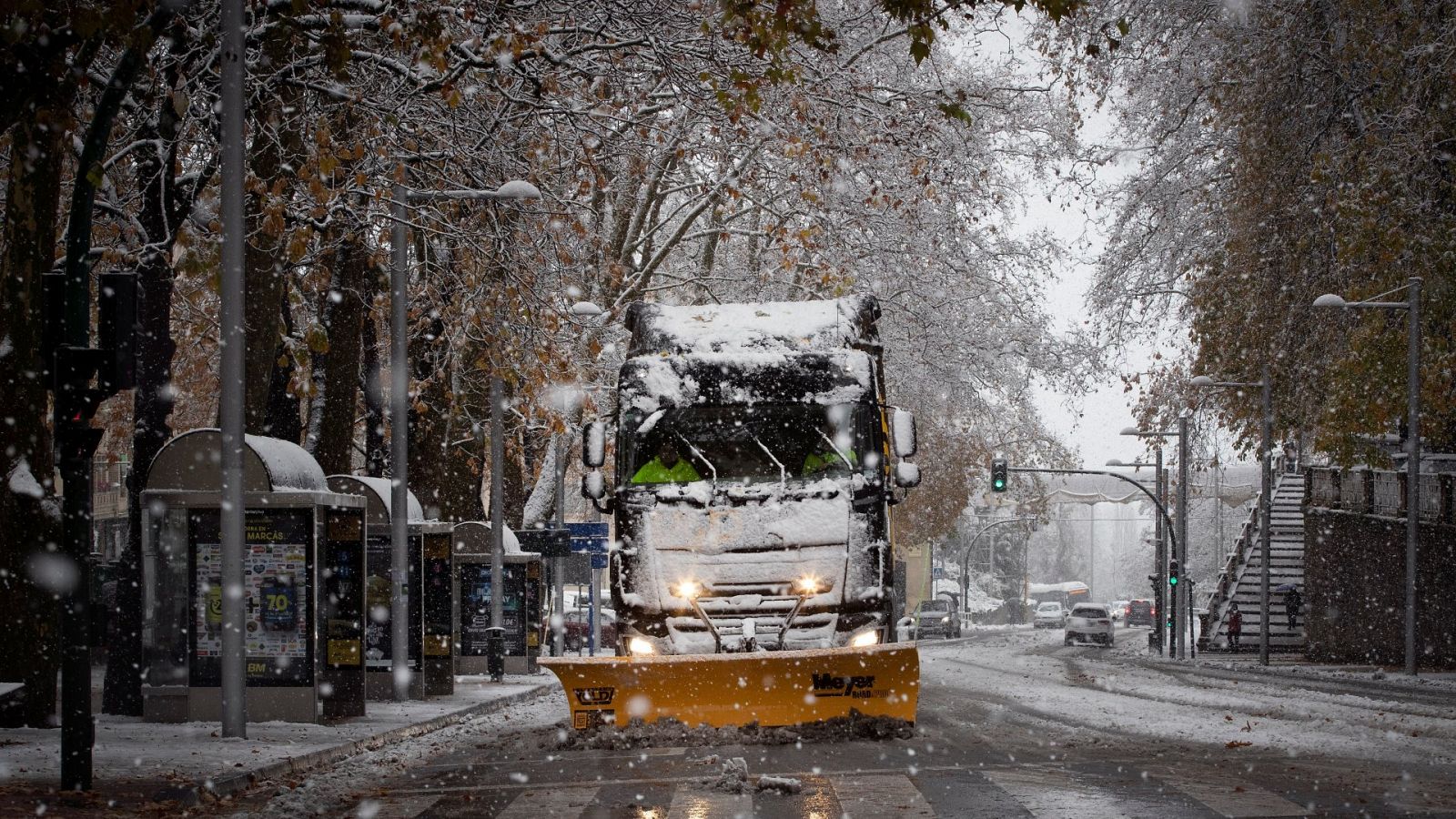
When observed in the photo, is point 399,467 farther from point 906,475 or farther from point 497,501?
point 906,475

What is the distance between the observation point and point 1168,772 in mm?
12109

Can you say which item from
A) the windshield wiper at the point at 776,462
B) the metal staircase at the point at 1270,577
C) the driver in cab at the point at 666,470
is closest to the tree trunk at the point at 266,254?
the driver in cab at the point at 666,470

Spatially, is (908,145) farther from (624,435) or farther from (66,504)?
(66,504)

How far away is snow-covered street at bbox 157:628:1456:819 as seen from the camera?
34.4 ft

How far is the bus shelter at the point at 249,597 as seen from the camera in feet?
56.9

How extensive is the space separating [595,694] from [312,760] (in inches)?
89.0

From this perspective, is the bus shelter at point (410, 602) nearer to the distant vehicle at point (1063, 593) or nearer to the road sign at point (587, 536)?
the road sign at point (587, 536)

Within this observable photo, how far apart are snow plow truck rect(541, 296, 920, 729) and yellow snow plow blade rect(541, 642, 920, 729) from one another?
0.05 ft

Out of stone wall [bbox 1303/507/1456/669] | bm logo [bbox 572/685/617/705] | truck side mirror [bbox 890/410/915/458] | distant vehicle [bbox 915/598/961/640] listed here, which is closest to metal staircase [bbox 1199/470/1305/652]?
stone wall [bbox 1303/507/1456/669]

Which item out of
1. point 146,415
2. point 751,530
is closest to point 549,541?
point 146,415

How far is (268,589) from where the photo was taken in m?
17.6

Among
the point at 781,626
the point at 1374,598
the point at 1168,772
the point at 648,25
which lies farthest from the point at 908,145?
the point at 1374,598

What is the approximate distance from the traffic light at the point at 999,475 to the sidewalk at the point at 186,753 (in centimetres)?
3307

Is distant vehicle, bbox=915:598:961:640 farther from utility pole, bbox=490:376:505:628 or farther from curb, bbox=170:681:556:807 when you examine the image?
curb, bbox=170:681:556:807
